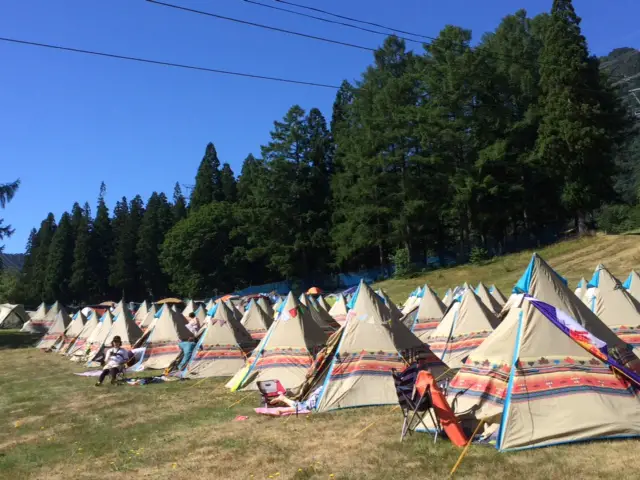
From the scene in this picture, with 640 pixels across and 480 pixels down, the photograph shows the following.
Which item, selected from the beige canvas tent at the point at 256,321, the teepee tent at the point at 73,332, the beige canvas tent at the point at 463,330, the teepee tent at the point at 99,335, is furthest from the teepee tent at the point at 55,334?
the beige canvas tent at the point at 463,330

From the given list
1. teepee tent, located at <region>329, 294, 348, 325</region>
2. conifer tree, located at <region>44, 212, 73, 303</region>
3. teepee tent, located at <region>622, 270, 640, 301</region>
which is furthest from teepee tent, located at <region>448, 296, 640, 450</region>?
conifer tree, located at <region>44, 212, 73, 303</region>

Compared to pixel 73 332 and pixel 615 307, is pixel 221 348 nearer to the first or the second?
pixel 615 307

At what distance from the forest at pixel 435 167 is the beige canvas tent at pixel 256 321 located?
15576mm

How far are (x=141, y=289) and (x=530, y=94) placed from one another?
5276 centimetres

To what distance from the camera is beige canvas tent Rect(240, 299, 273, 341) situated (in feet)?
60.5

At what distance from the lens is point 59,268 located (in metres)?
68.8

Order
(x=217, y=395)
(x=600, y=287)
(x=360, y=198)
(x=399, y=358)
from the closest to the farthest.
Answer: (x=399, y=358)
(x=217, y=395)
(x=600, y=287)
(x=360, y=198)

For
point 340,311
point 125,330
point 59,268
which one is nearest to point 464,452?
point 340,311

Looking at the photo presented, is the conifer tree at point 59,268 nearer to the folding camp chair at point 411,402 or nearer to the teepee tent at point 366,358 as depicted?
the teepee tent at point 366,358

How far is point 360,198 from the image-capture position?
148 feet

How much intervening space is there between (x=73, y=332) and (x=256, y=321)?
1176 centimetres

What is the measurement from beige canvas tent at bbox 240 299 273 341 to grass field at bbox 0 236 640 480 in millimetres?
5029

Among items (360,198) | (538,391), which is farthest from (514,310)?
(360,198)

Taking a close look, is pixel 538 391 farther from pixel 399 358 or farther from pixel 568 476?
pixel 399 358
